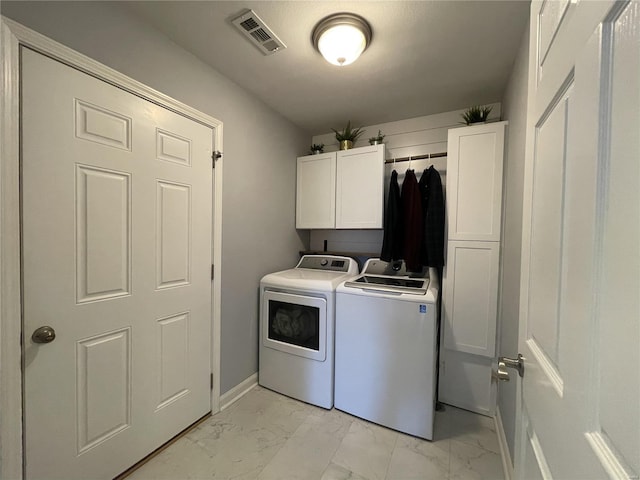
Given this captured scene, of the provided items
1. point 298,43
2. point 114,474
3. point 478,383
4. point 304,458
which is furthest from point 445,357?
point 298,43

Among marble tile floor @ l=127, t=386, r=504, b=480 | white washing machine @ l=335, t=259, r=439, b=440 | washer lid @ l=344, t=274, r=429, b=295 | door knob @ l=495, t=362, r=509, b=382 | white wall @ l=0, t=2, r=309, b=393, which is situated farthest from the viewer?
washer lid @ l=344, t=274, r=429, b=295

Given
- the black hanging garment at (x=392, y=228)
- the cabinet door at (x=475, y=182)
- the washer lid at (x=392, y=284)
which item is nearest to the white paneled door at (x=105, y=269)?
the washer lid at (x=392, y=284)

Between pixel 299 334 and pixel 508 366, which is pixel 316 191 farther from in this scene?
pixel 508 366

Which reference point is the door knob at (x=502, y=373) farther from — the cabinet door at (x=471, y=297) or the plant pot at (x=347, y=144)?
the plant pot at (x=347, y=144)

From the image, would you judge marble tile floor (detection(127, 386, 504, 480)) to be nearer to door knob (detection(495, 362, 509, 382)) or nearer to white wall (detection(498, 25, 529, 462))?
white wall (detection(498, 25, 529, 462))

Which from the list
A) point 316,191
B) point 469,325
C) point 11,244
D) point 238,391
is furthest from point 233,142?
point 469,325

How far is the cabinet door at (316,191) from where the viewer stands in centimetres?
247

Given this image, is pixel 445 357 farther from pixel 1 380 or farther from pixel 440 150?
pixel 1 380

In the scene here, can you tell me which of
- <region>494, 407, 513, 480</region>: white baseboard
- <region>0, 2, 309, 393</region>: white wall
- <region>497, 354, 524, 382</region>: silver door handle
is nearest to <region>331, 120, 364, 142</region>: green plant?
<region>0, 2, 309, 393</region>: white wall

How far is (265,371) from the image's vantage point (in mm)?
2168

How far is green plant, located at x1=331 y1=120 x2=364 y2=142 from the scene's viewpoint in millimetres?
2508

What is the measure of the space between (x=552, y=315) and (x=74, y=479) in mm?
1985

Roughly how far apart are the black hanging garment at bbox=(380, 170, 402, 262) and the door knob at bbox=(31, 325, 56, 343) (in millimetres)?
2080

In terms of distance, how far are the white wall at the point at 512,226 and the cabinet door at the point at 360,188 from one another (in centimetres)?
89
